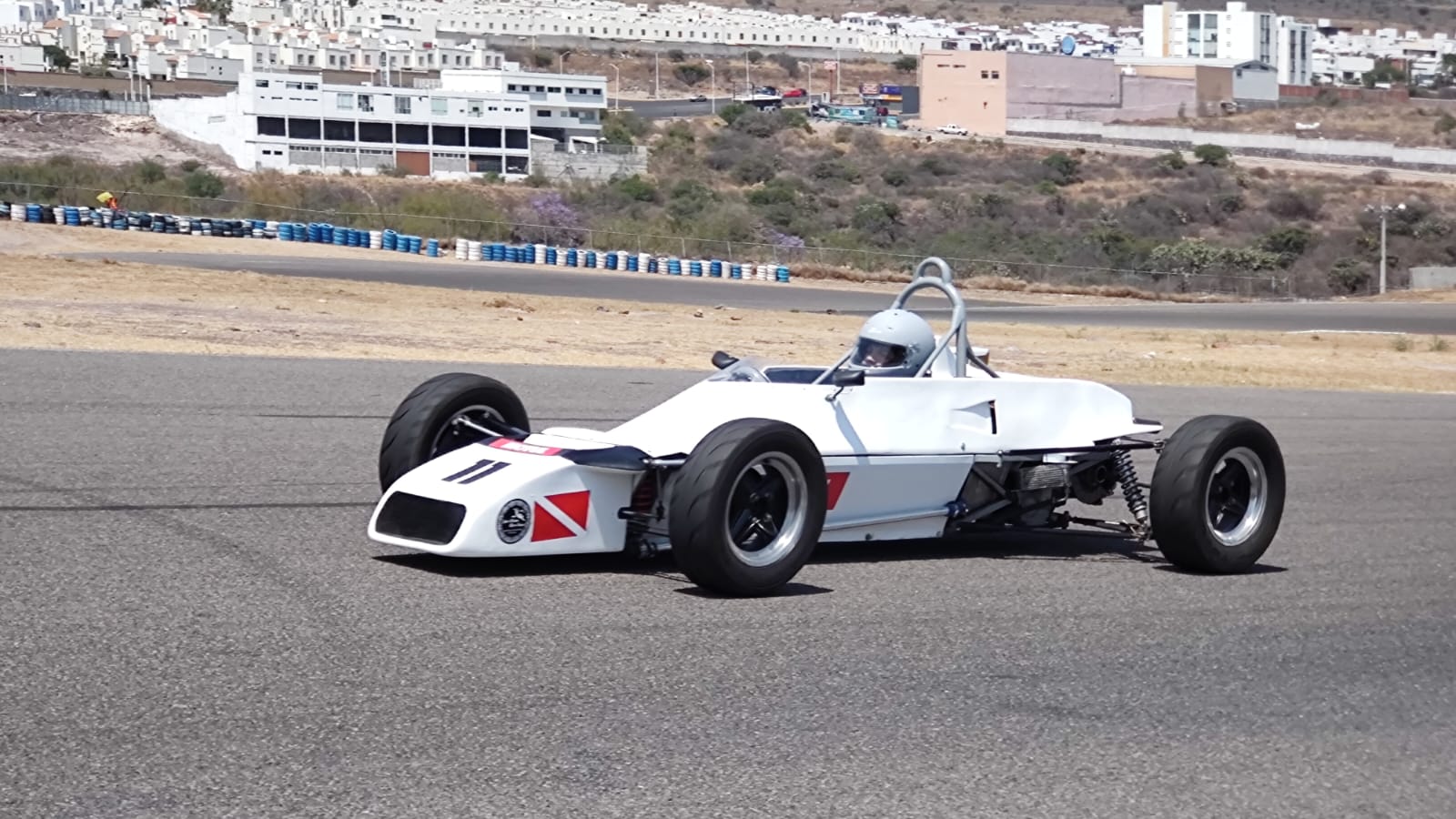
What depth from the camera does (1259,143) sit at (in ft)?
386

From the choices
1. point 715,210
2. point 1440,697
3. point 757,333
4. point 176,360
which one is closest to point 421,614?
point 1440,697

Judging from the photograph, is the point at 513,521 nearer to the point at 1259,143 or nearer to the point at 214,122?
the point at 214,122

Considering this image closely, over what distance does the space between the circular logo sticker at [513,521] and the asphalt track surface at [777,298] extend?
31.7m

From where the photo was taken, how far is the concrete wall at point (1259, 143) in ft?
356

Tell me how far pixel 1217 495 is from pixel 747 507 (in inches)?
123

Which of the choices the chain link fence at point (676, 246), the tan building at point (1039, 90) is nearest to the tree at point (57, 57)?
the tan building at point (1039, 90)

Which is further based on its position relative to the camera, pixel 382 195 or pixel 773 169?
pixel 773 169

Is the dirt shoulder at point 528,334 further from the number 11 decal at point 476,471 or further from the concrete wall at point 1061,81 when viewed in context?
the concrete wall at point 1061,81

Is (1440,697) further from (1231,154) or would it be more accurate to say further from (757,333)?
(1231,154)

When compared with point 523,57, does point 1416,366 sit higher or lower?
lower

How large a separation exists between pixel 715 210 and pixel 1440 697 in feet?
235

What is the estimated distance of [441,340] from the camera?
23219 mm

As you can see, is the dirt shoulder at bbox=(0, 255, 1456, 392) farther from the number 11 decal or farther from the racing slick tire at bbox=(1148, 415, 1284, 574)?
the racing slick tire at bbox=(1148, 415, 1284, 574)

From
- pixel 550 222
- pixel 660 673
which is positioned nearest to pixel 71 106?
pixel 550 222
